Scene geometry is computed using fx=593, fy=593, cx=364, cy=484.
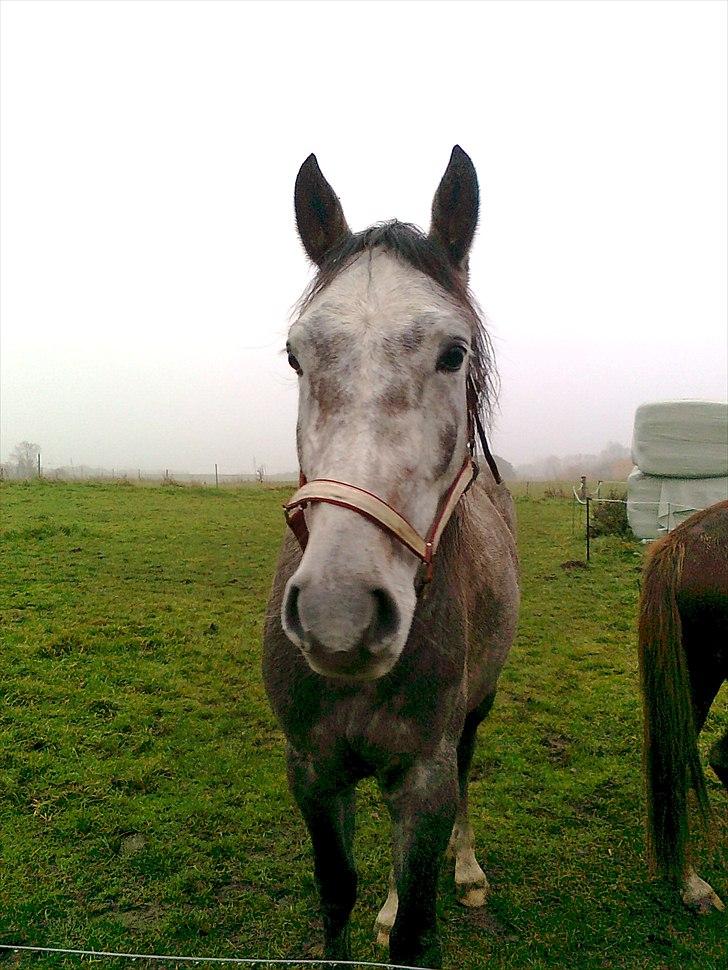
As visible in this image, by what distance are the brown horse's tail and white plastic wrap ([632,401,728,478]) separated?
34.6 feet

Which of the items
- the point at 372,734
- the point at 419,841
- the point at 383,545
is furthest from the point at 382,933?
the point at 383,545

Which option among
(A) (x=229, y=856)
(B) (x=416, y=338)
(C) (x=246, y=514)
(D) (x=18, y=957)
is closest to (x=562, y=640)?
(A) (x=229, y=856)

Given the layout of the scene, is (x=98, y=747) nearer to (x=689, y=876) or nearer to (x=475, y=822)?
(x=475, y=822)

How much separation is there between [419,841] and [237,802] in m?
2.77

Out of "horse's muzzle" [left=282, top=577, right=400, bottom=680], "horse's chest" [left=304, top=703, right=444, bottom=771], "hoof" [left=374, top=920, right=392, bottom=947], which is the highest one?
"horse's muzzle" [left=282, top=577, right=400, bottom=680]

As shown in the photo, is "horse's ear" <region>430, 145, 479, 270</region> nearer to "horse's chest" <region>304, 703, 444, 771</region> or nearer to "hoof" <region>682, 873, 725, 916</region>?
"horse's chest" <region>304, 703, 444, 771</region>

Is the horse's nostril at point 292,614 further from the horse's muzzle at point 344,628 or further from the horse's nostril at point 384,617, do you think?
the horse's nostril at point 384,617

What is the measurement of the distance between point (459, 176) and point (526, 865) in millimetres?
3734

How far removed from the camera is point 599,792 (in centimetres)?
438

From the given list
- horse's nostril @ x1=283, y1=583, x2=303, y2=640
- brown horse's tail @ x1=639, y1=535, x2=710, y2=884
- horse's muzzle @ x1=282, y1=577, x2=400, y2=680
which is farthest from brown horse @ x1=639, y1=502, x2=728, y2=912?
horse's nostril @ x1=283, y1=583, x2=303, y2=640

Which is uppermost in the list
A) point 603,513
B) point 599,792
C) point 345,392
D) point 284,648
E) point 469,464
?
point 345,392

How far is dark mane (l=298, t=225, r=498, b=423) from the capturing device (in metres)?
1.89

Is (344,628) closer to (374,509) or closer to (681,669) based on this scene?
(374,509)

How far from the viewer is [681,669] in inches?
122
